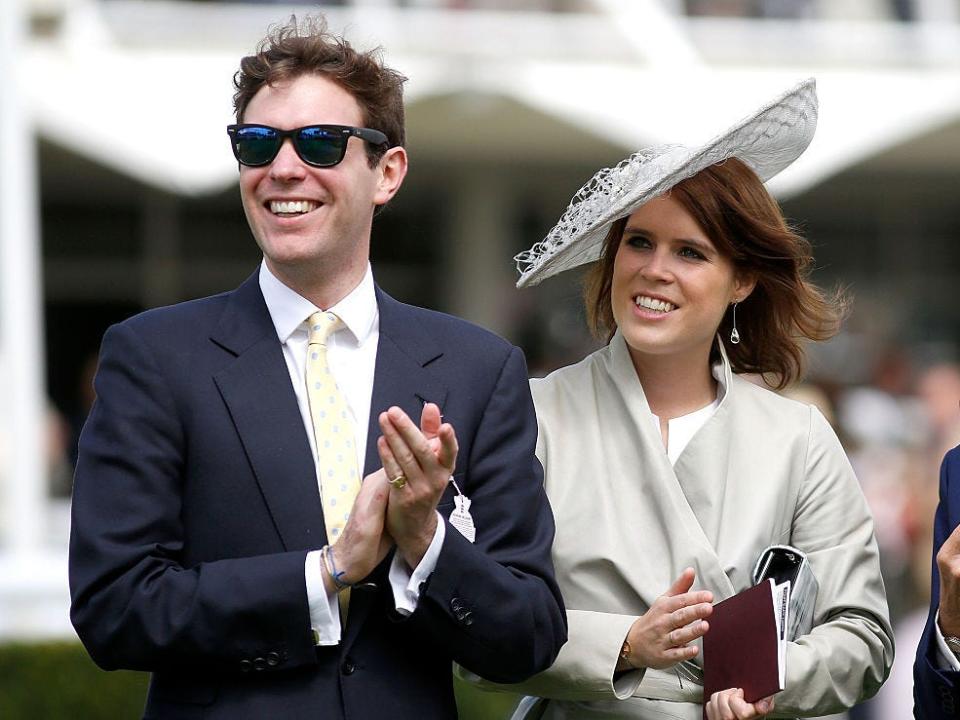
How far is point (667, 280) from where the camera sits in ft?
11.3

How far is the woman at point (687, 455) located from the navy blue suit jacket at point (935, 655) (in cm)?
12

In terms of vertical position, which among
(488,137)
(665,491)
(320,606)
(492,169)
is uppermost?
(488,137)

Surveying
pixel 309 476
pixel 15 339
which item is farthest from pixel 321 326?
pixel 15 339

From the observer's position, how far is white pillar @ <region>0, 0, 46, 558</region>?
820 cm

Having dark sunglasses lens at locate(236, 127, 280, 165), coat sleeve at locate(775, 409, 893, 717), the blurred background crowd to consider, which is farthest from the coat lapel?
the blurred background crowd

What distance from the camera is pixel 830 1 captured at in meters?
15.4

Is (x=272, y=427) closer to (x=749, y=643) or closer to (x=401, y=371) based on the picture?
(x=401, y=371)

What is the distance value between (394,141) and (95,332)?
13.5 m

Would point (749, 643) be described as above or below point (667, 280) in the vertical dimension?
below

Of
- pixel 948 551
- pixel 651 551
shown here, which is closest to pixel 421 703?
pixel 651 551

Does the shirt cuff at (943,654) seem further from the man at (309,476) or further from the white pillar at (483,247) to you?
the white pillar at (483,247)

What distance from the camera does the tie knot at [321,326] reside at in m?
3.02

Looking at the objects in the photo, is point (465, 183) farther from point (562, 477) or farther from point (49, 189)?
point (562, 477)

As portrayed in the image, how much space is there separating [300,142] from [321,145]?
0.04 metres
